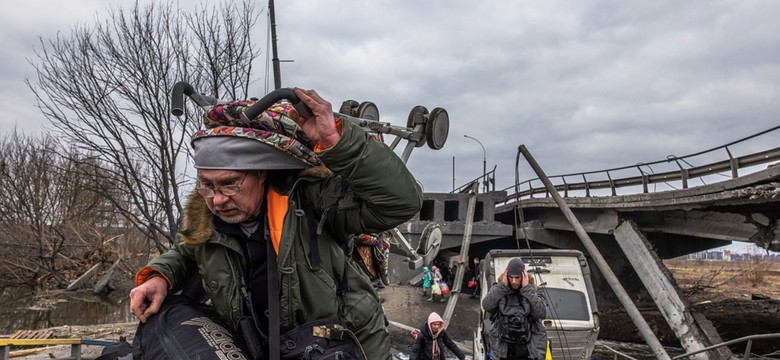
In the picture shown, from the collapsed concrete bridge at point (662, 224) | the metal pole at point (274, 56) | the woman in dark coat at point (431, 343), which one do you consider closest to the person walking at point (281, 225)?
the metal pole at point (274, 56)

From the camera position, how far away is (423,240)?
6.96m

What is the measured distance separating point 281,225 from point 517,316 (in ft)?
18.9

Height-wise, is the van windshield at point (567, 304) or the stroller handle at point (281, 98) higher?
the stroller handle at point (281, 98)

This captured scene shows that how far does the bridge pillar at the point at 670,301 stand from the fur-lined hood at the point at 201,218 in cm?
1516

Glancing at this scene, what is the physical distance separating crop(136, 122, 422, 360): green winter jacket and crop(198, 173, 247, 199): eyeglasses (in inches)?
3.5

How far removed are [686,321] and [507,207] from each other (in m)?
15.9

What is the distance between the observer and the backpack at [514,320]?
6.78 metres

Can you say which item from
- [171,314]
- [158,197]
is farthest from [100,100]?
[171,314]

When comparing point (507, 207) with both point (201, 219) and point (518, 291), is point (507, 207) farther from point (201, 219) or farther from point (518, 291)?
point (201, 219)

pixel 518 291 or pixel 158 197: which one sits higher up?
pixel 158 197

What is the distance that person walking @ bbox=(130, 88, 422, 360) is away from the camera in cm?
165

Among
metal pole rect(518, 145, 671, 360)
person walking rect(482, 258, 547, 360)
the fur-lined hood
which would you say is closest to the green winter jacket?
the fur-lined hood

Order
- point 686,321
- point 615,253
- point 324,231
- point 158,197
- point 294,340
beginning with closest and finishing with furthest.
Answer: point 294,340, point 324,231, point 158,197, point 686,321, point 615,253

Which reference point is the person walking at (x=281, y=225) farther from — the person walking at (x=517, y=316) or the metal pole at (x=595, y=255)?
the person walking at (x=517, y=316)
